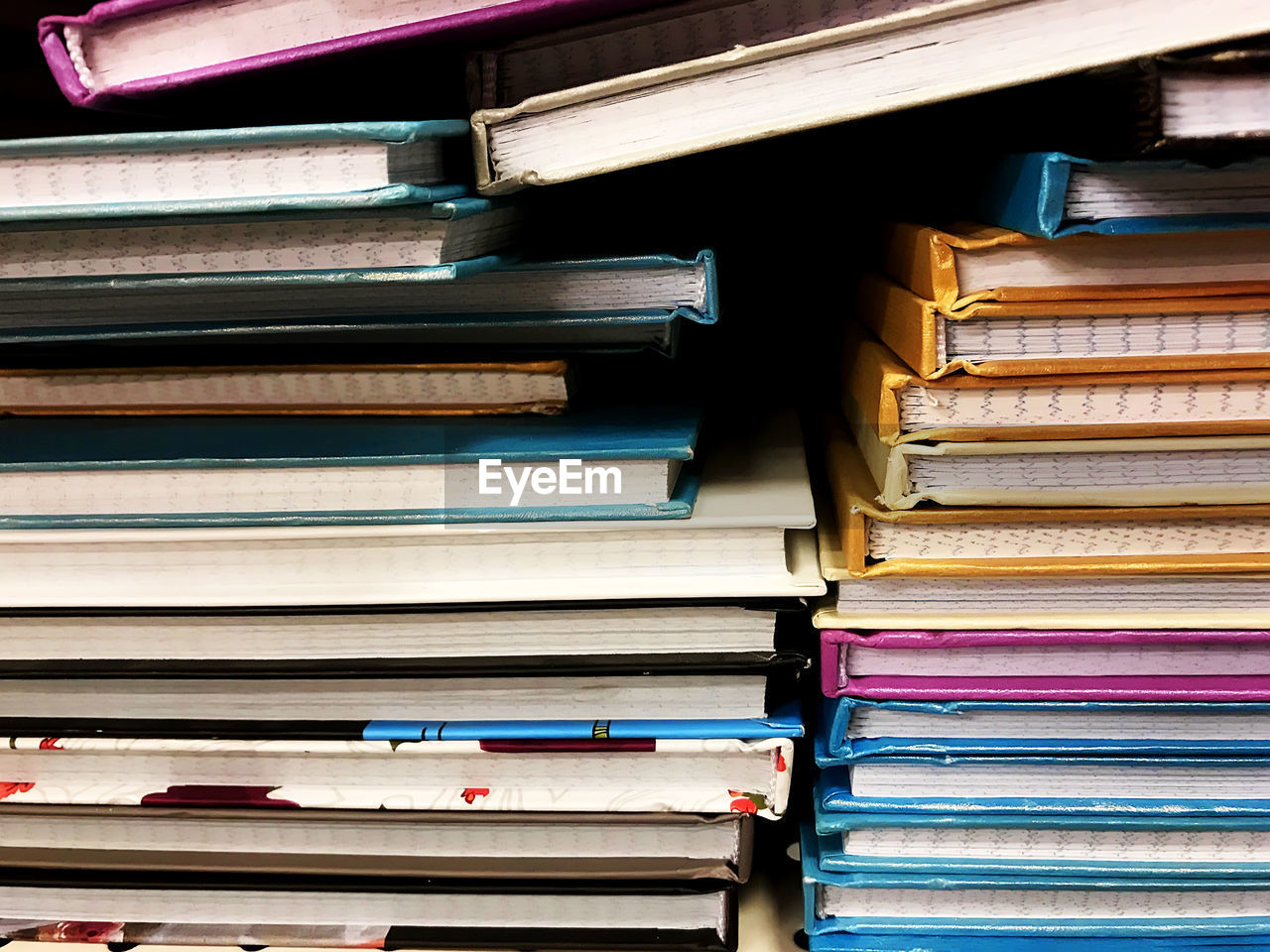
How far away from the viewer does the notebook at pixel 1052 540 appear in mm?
446

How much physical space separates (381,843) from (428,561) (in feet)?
0.63

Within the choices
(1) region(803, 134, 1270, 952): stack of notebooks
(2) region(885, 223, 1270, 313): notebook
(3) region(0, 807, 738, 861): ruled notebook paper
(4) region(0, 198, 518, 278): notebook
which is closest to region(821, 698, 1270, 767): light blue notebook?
(1) region(803, 134, 1270, 952): stack of notebooks

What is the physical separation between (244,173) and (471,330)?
0.14 metres

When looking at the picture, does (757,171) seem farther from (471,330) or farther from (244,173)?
A: (244,173)

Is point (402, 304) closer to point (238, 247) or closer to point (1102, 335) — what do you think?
point (238, 247)

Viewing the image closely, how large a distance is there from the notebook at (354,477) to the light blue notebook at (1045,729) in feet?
0.54

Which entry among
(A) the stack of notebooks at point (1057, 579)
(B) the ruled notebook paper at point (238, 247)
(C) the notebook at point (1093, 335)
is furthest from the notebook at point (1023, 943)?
(B) the ruled notebook paper at point (238, 247)

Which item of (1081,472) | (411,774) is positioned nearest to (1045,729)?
(1081,472)

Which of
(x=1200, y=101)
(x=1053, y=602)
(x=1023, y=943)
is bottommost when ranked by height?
(x=1023, y=943)

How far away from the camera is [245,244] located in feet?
1.32

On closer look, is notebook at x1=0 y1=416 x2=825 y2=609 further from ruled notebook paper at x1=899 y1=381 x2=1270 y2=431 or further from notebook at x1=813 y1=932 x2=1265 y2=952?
notebook at x1=813 y1=932 x2=1265 y2=952

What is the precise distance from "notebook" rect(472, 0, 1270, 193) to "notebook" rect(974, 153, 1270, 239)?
4 cm

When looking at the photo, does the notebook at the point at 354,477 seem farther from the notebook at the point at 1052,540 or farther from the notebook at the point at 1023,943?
the notebook at the point at 1023,943

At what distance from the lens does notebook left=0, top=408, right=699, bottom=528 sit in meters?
0.46
